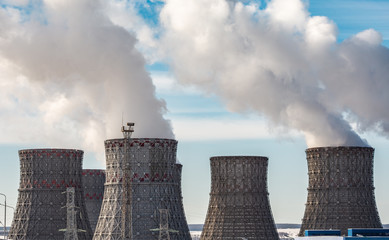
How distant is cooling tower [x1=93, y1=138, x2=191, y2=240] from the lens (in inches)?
5059

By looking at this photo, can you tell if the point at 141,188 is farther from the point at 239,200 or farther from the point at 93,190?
the point at 93,190

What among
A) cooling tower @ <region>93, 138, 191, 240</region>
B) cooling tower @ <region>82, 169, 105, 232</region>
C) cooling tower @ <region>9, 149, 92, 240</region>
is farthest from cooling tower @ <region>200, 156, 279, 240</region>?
cooling tower @ <region>82, 169, 105, 232</region>

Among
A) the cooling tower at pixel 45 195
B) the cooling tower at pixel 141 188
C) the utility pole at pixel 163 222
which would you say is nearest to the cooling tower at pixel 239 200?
the cooling tower at pixel 141 188

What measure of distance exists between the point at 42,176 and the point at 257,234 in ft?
131

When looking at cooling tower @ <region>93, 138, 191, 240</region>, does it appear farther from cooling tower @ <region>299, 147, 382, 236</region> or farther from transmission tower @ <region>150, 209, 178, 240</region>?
cooling tower @ <region>299, 147, 382, 236</region>

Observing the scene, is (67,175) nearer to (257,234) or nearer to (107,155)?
(107,155)

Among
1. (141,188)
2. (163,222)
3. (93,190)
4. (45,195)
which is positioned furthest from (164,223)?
(93,190)

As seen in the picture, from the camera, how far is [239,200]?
14525cm

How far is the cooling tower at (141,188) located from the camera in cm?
12850

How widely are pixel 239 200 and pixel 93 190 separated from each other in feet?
130

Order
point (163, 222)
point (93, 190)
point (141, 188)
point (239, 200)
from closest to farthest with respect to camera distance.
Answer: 1. point (141, 188)
2. point (163, 222)
3. point (239, 200)
4. point (93, 190)

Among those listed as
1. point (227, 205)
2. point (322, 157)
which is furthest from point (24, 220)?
point (322, 157)

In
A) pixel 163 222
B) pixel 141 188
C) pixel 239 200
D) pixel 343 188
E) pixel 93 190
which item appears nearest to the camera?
pixel 141 188

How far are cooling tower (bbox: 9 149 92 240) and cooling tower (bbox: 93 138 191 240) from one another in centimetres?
1666
